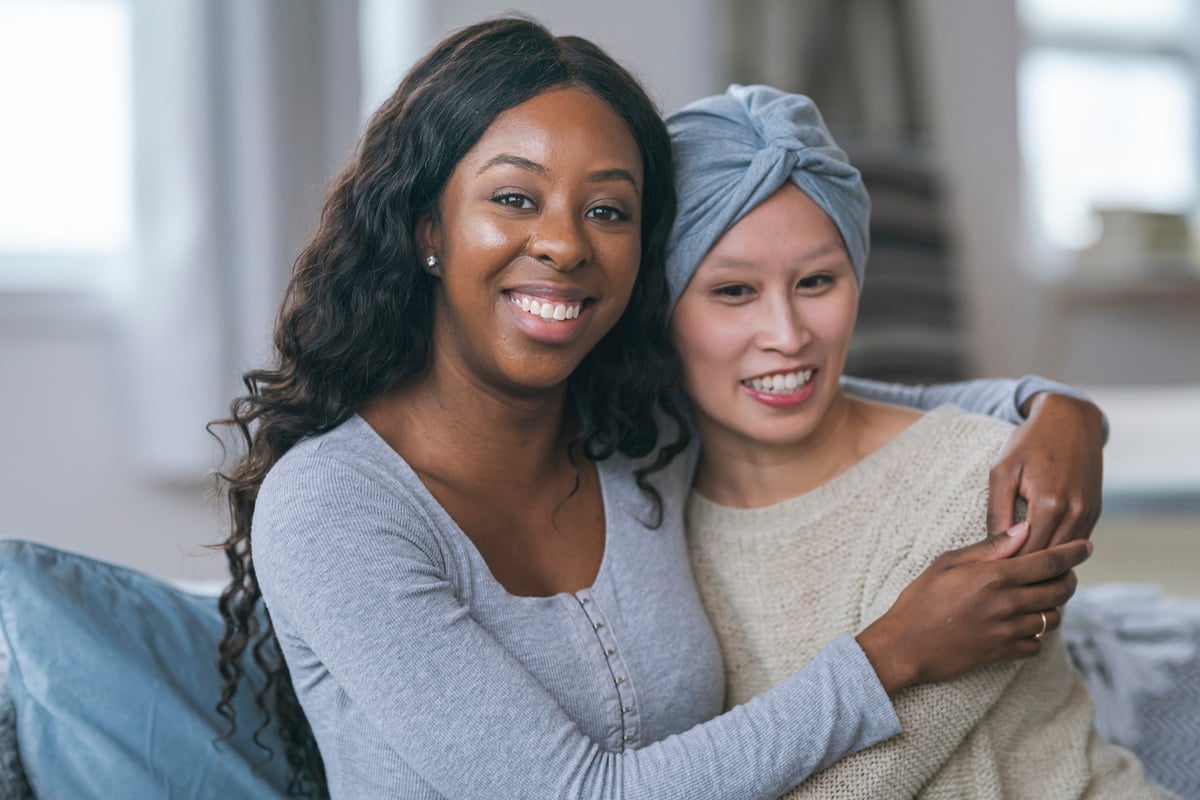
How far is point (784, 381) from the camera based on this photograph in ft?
4.85

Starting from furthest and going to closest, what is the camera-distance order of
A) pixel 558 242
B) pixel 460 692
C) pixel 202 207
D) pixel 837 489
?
pixel 202 207 < pixel 837 489 < pixel 558 242 < pixel 460 692

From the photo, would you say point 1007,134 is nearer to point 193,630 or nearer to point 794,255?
point 794,255

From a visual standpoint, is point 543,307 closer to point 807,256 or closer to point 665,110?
point 807,256

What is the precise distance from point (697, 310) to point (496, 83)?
0.36 m

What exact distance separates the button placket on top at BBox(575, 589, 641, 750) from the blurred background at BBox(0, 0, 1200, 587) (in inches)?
50.3

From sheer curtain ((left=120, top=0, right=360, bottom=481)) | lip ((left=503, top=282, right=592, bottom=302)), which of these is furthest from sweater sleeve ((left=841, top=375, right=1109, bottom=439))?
sheer curtain ((left=120, top=0, right=360, bottom=481))

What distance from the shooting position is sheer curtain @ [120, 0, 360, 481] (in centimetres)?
311

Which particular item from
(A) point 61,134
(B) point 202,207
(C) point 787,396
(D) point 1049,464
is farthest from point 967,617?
(A) point 61,134

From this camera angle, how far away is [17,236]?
3287mm

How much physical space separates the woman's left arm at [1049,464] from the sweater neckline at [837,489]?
0.11m

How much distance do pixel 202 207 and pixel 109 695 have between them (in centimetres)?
197

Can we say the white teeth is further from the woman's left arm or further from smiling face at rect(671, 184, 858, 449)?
the woman's left arm

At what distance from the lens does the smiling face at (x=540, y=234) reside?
50.9 inches

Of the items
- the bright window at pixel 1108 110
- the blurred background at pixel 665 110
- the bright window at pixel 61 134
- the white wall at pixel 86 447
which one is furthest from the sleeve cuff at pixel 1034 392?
the bright window at pixel 1108 110
